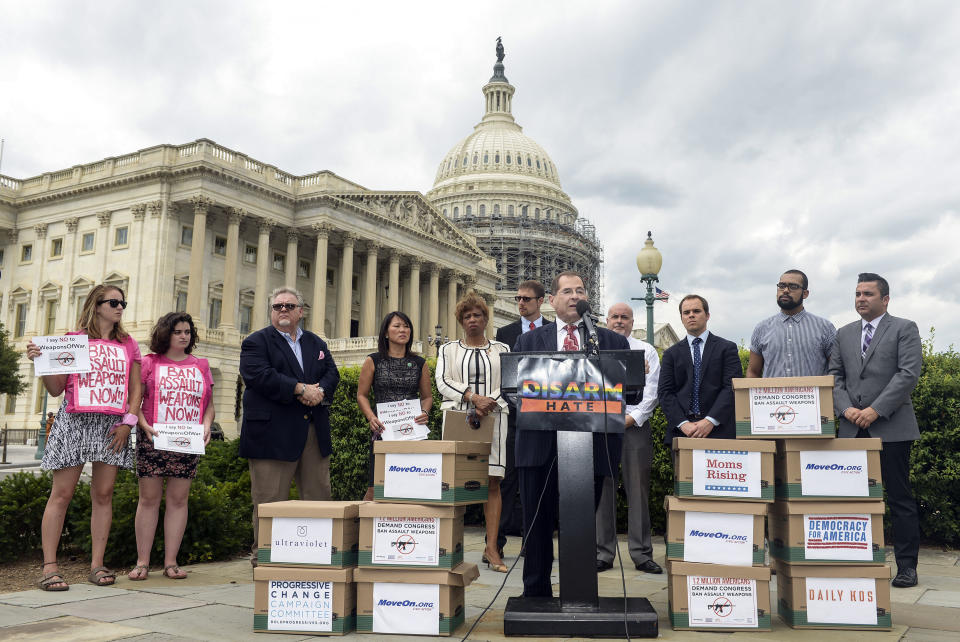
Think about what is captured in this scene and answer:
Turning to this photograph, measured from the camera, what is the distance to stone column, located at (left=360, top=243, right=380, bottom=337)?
198 ft

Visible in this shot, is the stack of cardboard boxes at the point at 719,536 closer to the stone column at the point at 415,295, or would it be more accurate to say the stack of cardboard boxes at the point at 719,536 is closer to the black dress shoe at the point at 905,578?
the black dress shoe at the point at 905,578

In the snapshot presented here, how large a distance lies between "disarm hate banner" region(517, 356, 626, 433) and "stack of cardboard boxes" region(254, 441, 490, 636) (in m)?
0.75

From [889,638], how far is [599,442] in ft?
7.97

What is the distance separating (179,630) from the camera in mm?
5586

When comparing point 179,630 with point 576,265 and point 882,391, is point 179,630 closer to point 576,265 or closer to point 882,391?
point 882,391

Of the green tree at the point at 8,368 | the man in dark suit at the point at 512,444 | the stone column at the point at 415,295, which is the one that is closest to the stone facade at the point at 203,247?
the stone column at the point at 415,295

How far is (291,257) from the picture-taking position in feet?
186

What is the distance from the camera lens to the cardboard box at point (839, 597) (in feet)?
19.4

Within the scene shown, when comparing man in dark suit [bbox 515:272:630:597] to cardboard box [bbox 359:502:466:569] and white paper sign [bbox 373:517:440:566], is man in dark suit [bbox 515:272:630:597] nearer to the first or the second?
cardboard box [bbox 359:502:466:569]

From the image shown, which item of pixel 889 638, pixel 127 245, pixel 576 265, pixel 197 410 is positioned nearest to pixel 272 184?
pixel 127 245

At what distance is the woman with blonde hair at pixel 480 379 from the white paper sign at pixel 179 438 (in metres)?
2.39

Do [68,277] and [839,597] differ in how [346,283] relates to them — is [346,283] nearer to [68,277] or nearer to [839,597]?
[68,277]

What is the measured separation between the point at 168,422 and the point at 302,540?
2314mm

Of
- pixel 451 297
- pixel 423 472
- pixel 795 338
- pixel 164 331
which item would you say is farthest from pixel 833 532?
pixel 451 297
